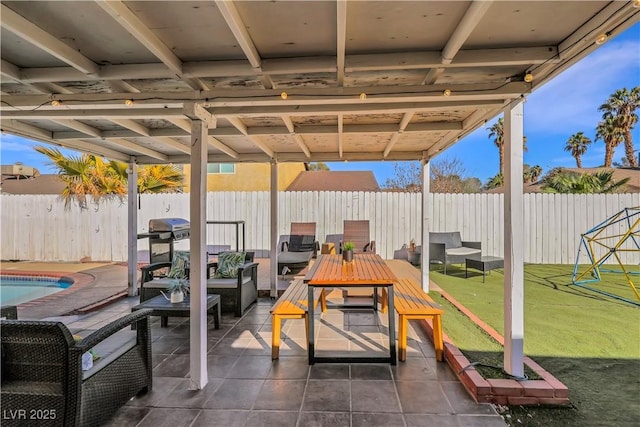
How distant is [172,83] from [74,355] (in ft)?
6.62

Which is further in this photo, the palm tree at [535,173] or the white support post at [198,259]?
the palm tree at [535,173]

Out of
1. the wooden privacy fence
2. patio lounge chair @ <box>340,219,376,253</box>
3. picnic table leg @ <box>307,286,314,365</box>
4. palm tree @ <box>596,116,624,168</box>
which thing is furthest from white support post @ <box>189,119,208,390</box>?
palm tree @ <box>596,116,624,168</box>

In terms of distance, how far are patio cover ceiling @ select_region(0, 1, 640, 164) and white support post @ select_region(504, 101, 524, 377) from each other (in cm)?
27

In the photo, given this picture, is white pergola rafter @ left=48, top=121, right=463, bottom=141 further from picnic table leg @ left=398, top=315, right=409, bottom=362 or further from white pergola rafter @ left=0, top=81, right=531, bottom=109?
picnic table leg @ left=398, top=315, right=409, bottom=362

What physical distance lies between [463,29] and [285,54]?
3.56 feet

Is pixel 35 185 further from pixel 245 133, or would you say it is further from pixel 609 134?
pixel 609 134

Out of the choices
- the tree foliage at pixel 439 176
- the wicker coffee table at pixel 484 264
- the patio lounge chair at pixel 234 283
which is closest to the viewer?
the patio lounge chair at pixel 234 283

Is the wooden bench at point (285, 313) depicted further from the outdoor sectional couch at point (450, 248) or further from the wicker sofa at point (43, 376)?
the outdoor sectional couch at point (450, 248)

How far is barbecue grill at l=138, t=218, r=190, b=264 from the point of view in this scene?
604cm

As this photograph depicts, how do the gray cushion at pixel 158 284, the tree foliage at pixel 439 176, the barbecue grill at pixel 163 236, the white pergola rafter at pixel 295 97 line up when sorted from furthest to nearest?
the tree foliage at pixel 439 176
the barbecue grill at pixel 163 236
the gray cushion at pixel 158 284
the white pergola rafter at pixel 295 97

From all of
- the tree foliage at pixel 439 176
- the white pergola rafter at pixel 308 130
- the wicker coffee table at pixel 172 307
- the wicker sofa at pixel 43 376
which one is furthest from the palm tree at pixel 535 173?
the wicker sofa at pixel 43 376

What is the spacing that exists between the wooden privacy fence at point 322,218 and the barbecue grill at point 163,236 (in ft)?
9.28

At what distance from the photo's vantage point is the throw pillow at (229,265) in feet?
16.2

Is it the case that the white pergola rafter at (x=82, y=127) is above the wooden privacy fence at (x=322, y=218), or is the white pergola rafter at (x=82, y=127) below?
above
